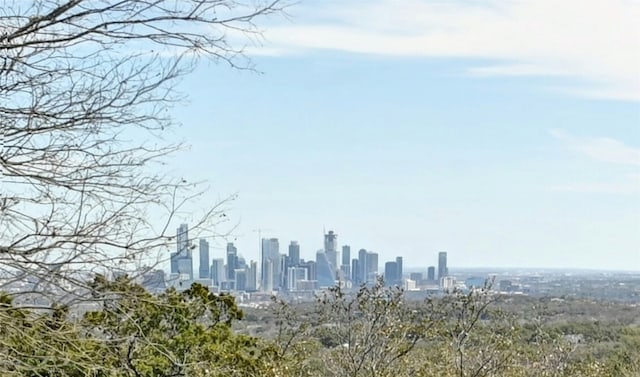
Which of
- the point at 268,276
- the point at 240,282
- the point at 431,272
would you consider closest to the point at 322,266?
the point at 268,276

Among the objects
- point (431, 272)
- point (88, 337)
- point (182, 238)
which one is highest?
point (182, 238)

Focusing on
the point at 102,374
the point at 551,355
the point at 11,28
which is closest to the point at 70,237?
the point at 11,28

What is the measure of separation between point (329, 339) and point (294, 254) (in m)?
6.64

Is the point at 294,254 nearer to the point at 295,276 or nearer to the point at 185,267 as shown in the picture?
the point at 295,276

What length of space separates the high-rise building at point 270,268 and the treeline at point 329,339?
2.23 feet

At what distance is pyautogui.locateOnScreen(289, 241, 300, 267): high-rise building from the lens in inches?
610

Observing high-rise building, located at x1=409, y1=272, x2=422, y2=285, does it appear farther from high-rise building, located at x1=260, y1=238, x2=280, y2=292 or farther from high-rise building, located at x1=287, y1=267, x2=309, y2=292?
high-rise building, located at x1=260, y1=238, x2=280, y2=292

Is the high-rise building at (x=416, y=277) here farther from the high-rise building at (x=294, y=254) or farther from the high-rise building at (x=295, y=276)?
the high-rise building at (x=294, y=254)

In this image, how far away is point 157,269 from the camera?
13.8ft

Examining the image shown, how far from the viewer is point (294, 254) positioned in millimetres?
15984

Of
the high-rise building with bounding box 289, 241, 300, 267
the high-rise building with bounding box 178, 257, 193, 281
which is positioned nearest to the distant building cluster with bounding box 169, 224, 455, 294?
the high-rise building with bounding box 289, 241, 300, 267

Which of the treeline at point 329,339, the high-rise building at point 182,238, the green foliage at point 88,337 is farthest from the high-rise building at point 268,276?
the high-rise building at point 182,238

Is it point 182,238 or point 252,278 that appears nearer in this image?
point 182,238

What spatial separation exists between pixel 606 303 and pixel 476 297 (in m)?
19.2
